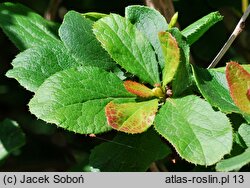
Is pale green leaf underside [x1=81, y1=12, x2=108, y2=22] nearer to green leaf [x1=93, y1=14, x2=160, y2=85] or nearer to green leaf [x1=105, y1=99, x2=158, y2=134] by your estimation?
green leaf [x1=93, y1=14, x2=160, y2=85]

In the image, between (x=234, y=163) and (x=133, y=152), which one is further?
(x=133, y=152)

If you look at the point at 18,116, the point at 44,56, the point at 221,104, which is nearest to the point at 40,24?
the point at 44,56

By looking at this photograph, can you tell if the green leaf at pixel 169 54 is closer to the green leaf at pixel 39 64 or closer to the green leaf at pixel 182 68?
the green leaf at pixel 182 68

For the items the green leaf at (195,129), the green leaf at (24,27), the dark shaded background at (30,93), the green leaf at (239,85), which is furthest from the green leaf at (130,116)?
the dark shaded background at (30,93)

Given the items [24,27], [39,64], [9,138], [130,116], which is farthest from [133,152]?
[9,138]

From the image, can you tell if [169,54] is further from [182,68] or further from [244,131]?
[244,131]

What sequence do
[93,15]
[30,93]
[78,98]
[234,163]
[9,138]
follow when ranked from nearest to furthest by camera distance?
[234,163], [78,98], [93,15], [9,138], [30,93]

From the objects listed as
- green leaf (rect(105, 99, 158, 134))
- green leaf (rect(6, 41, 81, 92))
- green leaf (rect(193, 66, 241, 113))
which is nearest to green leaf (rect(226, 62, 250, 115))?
green leaf (rect(193, 66, 241, 113))
